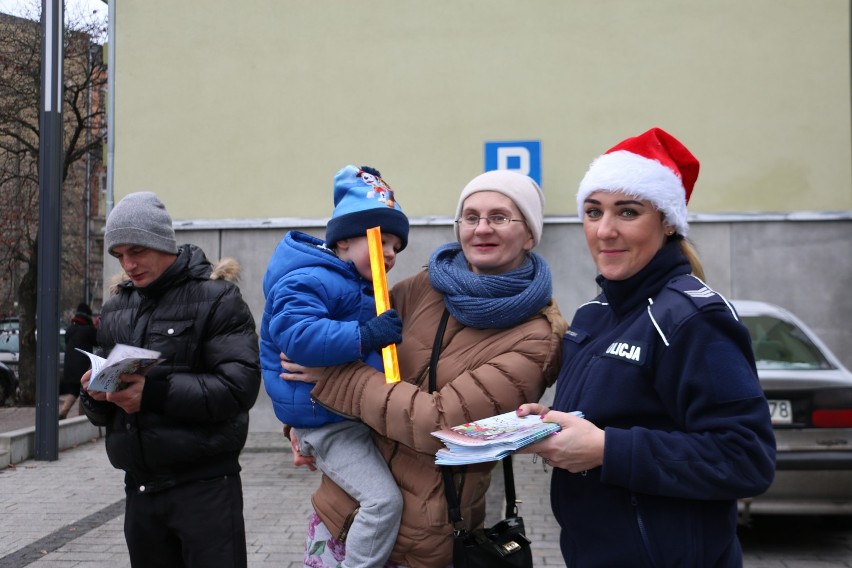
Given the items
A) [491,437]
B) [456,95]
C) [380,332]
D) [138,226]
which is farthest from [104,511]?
[456,95]

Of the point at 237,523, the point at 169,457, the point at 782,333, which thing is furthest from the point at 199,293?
the point at 782,333

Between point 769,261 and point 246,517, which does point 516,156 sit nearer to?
point 769,261

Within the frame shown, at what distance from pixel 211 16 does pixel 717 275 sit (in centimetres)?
747

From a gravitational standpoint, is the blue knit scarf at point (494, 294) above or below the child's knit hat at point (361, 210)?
below

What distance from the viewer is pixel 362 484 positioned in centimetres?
226

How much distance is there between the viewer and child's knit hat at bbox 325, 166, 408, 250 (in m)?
2.48

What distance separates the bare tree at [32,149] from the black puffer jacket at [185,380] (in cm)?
702

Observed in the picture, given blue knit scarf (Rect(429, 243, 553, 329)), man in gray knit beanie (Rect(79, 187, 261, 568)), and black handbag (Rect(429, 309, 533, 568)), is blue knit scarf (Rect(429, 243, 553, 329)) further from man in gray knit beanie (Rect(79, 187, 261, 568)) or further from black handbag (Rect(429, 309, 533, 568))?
man in gray knit beanie (Rect(79, 187, 261, 568))

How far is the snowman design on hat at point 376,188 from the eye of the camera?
253 cm

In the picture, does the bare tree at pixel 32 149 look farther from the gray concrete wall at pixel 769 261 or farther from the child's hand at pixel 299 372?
the child's hand at pixel 299 372

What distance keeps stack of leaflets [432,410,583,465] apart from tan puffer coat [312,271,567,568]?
0.56 feet

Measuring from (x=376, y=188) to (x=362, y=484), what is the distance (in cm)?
92

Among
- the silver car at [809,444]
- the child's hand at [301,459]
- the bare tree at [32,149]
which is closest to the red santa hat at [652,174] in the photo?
the child's hand at [301,459]

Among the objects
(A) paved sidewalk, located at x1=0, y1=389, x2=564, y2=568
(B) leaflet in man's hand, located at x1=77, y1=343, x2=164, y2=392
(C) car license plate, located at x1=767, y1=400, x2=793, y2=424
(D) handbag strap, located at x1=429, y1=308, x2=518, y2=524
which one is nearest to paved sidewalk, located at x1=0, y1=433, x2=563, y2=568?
(A) paved sidewalk, located at x1=0, y1=389, x2=564, y2=568
